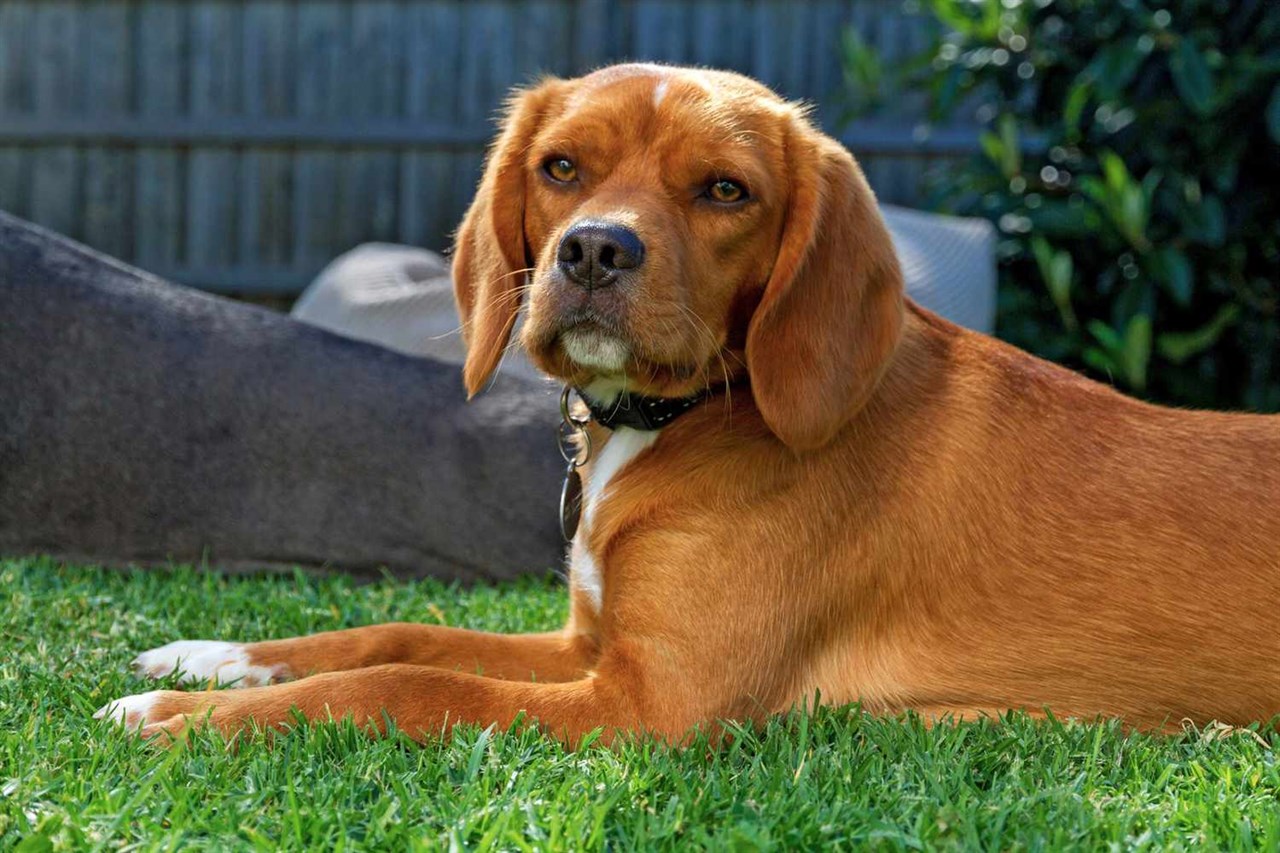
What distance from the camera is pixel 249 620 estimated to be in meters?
3.91

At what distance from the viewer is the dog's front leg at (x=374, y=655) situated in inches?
128

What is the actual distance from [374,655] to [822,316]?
1.35 meters

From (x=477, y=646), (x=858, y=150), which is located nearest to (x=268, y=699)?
(x=477, y=646)

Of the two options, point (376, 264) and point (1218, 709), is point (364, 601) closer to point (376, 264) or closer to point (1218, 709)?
point (1218, 709)

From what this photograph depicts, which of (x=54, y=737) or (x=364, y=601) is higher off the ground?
(x=54, y=737)

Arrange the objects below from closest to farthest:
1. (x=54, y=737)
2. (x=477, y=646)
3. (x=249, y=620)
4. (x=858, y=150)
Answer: (x=54, y=737)
(x=477, y=646)
(x=249, y=620)
(x=858, y=150)

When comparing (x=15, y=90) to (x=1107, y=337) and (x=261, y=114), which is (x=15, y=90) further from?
(x=1107, y=337)

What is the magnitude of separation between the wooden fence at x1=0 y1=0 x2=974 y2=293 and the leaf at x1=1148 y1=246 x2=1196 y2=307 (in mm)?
3447

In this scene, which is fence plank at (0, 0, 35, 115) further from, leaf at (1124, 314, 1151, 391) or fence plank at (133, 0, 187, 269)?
leaf at (1124, 314, 1151, 391)

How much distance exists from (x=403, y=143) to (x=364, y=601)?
5.96 m

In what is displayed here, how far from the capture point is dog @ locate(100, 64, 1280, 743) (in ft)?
9.43

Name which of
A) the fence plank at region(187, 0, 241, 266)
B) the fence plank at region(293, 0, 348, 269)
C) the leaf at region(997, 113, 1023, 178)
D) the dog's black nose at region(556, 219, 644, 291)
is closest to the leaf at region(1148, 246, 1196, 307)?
the leaf at region(997, 113, 1023, 178)

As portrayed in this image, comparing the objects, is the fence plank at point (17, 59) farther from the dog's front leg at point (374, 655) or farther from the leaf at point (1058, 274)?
the dog's front leg at point (374, 655)

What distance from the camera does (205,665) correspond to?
328cm
